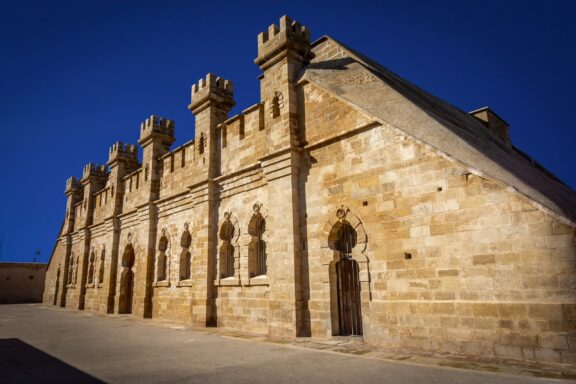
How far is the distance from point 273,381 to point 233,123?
9814mm

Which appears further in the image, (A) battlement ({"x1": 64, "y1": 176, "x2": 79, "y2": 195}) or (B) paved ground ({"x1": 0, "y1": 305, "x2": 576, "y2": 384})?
(A) battlement ({"x1": 64, "y1": 176, "x2": 79, "y2": 195})

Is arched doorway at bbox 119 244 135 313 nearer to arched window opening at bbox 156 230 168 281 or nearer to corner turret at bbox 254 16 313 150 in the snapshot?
arched window opening at bbox 156 230 168 281

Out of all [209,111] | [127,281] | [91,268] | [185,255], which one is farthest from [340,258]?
[91,268]

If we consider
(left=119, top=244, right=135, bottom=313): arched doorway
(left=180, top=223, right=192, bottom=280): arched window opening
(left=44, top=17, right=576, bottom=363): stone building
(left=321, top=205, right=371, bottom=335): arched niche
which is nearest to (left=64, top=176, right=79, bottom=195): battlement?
(left=119, top=244, right=135, bottom=313): arched doorway

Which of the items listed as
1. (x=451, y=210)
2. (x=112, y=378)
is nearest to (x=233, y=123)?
(x=451, y=210)

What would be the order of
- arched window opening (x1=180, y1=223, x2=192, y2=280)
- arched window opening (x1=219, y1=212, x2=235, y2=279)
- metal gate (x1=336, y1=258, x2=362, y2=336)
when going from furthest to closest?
arched window opening (x1=180, y1=223, x2=192, y2=280) < arched window opening (x1=219, y1=212, x2=235, y2=279) < metal gate (x1=336, y1=258, x2=362, y2=336)

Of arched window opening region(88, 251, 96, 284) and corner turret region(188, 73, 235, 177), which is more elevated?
corner turret region(188, 73, 235, 177)

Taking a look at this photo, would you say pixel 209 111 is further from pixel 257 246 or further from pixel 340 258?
pixel 340 258

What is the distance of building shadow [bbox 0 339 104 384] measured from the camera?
555 centimetres

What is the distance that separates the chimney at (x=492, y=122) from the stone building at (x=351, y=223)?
0.10 metres

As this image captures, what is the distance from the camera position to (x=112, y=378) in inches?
219

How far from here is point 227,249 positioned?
517 inches

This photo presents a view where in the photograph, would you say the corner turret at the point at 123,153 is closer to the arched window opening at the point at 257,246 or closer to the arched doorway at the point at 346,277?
the arched window opening at the point at 257,246

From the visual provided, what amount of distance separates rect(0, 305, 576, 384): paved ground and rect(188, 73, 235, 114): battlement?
8790mm
